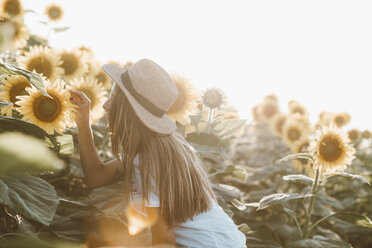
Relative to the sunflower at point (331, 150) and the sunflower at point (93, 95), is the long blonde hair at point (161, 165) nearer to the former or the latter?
the sunflower at point (93, 95)

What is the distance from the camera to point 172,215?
6.32 ft

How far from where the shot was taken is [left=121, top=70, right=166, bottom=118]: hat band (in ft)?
6.65

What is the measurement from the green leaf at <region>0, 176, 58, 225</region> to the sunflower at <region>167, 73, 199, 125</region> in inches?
66.0

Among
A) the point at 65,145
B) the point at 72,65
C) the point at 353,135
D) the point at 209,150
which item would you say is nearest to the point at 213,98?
the point at 209,150

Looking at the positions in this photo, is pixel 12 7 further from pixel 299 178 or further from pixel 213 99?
pixel 299 178

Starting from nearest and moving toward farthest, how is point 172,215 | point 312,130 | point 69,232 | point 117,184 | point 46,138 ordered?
point 46,138
point 69,232
point 172,215
point 117,184
point 312,130

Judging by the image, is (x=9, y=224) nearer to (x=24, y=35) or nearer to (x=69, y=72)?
(x=69, y=72)

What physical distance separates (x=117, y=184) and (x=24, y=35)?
1.47m

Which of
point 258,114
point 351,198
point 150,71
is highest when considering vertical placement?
point 150,71

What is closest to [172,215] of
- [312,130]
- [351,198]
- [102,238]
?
[102,238]

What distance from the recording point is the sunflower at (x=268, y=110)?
6703mm

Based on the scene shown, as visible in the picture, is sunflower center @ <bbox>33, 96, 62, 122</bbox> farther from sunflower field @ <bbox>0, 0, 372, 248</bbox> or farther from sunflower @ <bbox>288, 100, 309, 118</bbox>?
sunflower @ <bbox>288, 100, 309, 118</bbox>

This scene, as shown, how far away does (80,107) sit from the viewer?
1944mm

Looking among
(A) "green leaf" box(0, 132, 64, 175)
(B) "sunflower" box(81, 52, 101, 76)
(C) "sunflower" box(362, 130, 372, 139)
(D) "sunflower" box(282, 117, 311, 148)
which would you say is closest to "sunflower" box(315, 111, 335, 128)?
(D) "sunflower" box(282, 117, 311, 148)
